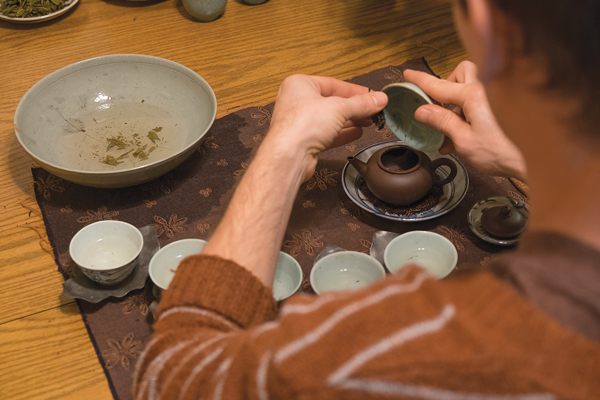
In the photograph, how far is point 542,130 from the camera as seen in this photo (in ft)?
1.61

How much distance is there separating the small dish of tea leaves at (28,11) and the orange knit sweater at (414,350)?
1.74 meters

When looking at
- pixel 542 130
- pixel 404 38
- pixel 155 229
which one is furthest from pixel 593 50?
pixel 404 38

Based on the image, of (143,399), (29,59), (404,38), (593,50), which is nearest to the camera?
(593,50)

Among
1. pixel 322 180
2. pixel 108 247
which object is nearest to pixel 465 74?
pixel 322 180

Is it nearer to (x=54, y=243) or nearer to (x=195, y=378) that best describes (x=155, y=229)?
(x=54, y=243)

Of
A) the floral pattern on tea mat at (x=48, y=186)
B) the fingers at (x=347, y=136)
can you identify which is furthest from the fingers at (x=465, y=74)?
the floral pattern on tea mat at (x=48, y=186)

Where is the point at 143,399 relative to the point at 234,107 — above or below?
above

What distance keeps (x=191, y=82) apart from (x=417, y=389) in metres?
1.17

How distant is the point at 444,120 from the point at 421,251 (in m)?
0.30

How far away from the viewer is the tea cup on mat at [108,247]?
101 centimetres

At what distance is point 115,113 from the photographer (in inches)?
55.3

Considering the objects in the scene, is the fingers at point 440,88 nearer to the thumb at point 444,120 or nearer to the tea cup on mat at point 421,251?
the thumb at point 444,120

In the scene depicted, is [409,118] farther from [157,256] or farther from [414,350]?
[414,350]

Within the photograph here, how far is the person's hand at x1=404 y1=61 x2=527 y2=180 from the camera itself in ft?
3.37
